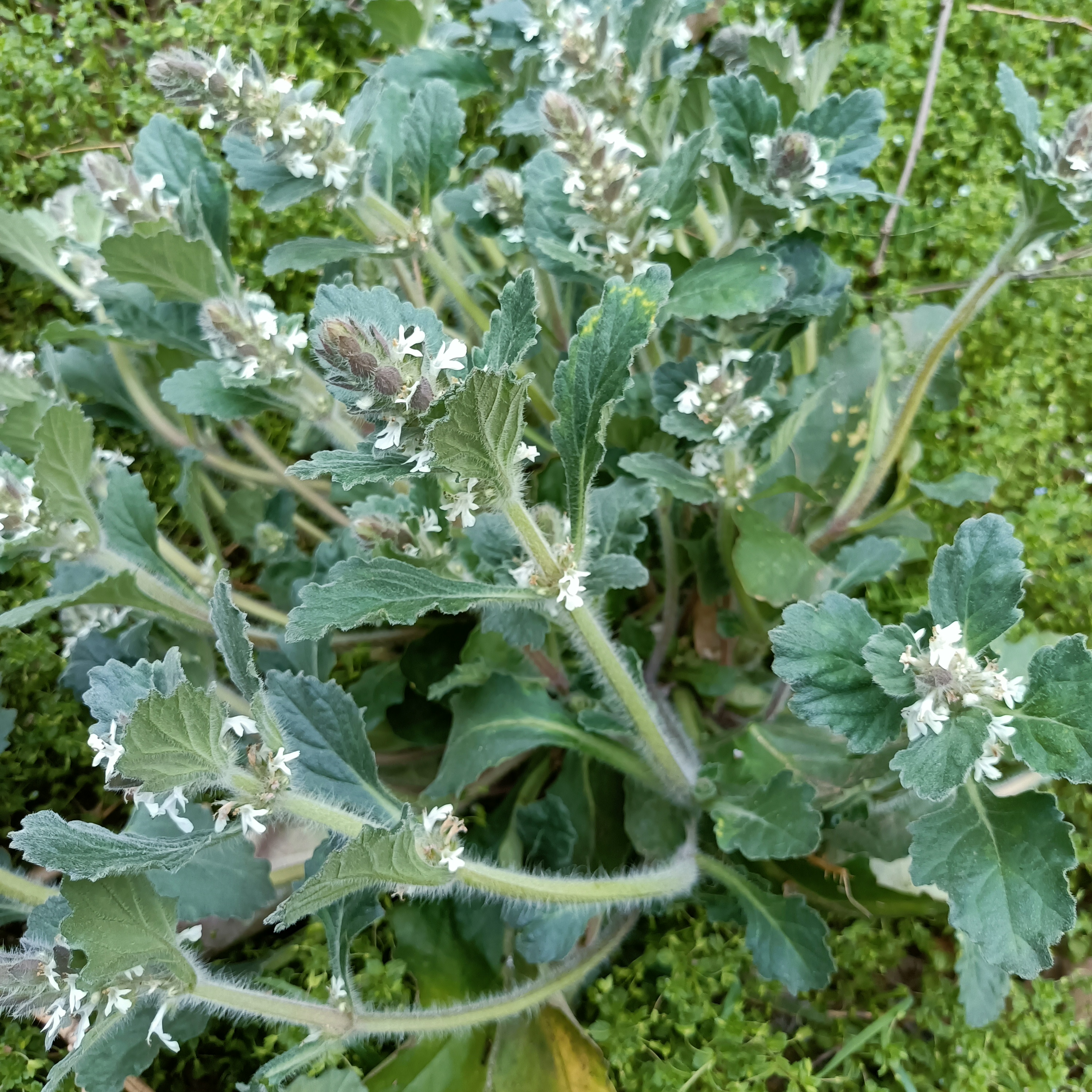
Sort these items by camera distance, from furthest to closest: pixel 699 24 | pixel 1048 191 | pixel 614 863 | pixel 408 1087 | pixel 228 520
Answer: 1. pixel 699 24
2. pixel 228 520
3. pixel 614 863
4. pixel 408 1087
5. pixel 1048 191

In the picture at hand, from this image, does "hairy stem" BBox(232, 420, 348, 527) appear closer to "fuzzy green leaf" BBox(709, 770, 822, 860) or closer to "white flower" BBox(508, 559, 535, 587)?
"white flower" BBox(508, 559, 535, 587)

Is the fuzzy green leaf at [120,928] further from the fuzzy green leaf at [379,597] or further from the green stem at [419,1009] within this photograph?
the fuzzy green leaf at [379,597]

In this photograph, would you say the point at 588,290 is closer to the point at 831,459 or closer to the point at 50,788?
the point at 831,459

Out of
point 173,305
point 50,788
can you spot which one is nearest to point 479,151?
point 173,305

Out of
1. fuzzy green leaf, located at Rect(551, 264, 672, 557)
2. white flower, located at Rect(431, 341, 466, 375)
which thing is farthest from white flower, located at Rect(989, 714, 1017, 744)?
white flower, located at Rect(431, 341, 466, 375)

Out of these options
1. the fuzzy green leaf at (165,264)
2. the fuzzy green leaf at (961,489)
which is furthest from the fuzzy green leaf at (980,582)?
the fuzzy green leaf at (165,264)

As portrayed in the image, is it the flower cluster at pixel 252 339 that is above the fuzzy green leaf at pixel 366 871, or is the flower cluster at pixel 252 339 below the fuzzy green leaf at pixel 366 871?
above
